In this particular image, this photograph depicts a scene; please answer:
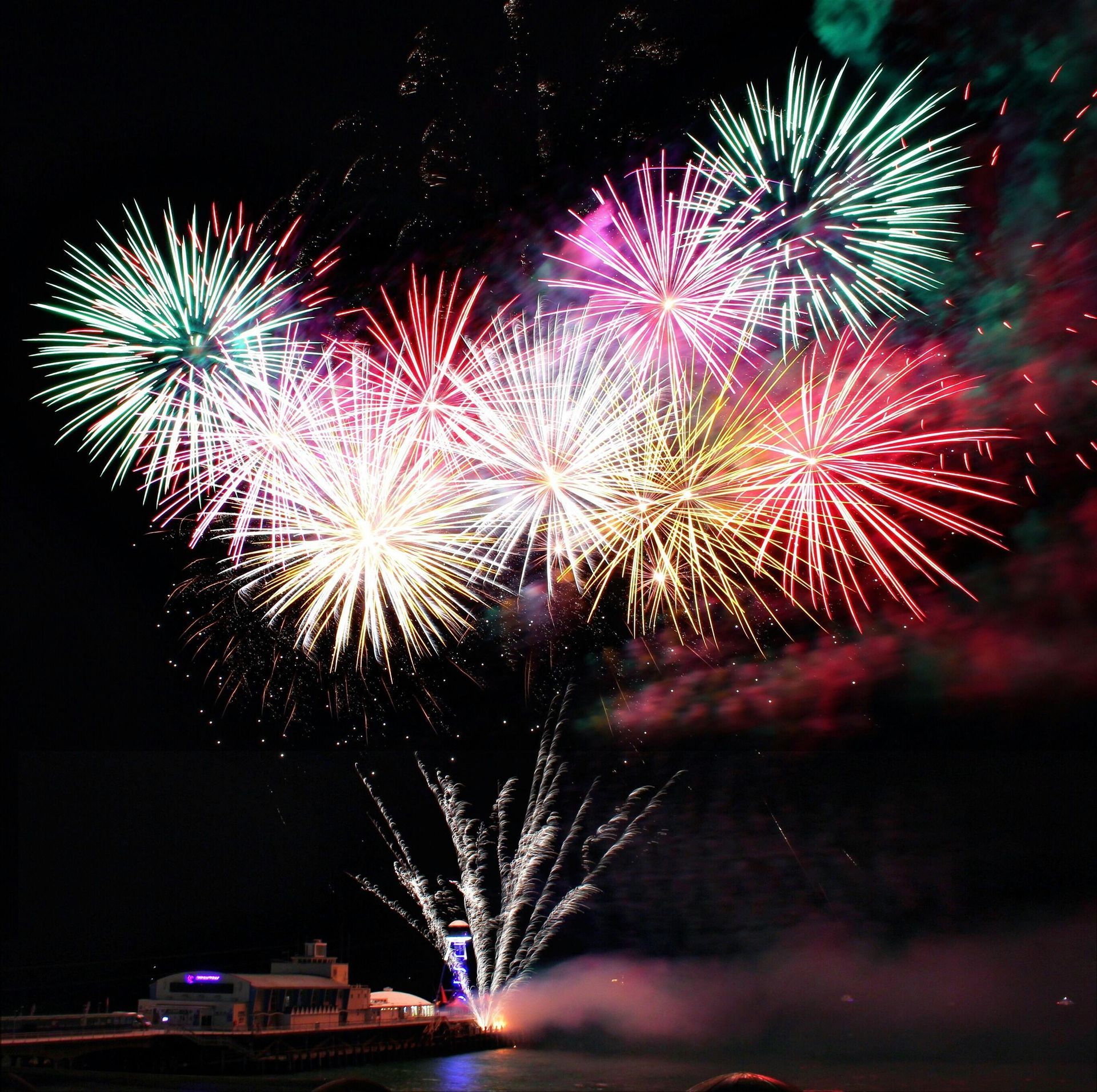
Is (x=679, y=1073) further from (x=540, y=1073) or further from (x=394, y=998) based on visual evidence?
(x=394, y=998)

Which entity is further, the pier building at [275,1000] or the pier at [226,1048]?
the pier building at [275,1000]

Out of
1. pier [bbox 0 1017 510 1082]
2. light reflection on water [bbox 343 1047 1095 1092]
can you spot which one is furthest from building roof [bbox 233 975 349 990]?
light reflection on water [bbox 343 1047 1095 1092]

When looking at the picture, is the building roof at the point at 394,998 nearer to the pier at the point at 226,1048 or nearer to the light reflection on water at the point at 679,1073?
the pier at the point at 226,1048

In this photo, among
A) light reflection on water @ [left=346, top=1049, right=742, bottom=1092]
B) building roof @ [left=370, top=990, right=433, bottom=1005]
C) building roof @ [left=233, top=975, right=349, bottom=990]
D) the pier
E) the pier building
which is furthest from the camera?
building roof @ [left=370, top=990, right=433, bottom=1005]

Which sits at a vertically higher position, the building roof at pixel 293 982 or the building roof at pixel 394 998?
the building roof at pixel 293 982

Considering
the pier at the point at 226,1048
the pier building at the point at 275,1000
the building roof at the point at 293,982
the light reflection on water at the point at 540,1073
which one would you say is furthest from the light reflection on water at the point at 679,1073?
the building roof at the point at 293,982

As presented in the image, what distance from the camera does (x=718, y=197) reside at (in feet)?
44.1

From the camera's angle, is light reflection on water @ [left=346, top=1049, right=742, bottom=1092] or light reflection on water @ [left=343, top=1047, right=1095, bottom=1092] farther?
light reflection on water @ [left=343, top=1047, right=1095, bottom=1092]

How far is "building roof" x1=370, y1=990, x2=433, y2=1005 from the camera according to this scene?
4356 cm

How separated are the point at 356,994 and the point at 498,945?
735 cm

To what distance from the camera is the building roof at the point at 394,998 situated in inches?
1715

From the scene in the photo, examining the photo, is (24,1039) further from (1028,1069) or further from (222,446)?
(1028,1069)

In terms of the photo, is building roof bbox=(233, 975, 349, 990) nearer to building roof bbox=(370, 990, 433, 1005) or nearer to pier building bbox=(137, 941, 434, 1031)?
pier building bbox=(137, 941, 434, 1031)

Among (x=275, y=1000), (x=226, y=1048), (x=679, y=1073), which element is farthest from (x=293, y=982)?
(x=679, y=1073)
